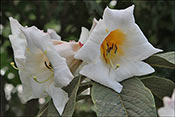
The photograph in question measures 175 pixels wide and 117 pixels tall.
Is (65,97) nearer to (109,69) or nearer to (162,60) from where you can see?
(109,69)

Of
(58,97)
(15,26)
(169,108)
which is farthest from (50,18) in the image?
(169,108)

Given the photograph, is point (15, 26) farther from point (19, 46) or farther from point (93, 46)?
point (93, 46)

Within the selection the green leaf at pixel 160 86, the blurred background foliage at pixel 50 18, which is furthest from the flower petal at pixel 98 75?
the blurred background foliage at pixel 50 18

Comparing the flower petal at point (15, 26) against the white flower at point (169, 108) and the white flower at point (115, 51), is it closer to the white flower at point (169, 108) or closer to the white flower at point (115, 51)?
the white flower at point (115, 51)

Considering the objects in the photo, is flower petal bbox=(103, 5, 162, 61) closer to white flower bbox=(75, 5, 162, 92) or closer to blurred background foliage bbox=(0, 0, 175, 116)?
white flower bbox=(75, 5, 162, 92)

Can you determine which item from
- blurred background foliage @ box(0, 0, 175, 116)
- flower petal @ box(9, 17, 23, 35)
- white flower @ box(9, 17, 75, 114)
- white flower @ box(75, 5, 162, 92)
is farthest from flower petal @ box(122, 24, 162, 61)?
blurred background foliage @ box(0, 0, 175, 116)

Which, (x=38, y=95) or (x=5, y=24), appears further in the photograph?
(x=5, y=24)

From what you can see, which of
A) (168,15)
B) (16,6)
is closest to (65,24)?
(16,6)
